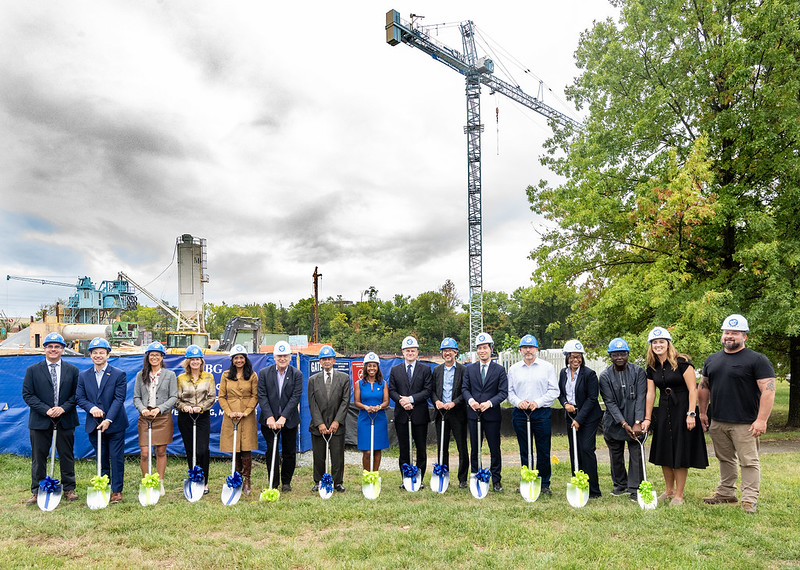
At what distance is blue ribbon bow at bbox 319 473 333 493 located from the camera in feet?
21.6

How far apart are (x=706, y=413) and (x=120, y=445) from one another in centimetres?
693

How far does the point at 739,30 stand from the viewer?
11.8 meters

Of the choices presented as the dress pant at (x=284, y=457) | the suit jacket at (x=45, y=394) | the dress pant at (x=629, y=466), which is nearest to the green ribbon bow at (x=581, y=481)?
the dress pant at (x=629, y=466)

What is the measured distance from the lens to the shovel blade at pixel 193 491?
6.35 meters

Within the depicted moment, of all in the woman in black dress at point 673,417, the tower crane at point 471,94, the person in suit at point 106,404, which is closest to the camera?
the woman in black dress at point 673,417

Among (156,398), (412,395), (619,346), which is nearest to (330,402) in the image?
(412,395)

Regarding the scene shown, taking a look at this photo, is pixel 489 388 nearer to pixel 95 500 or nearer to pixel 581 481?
pixel 581 481

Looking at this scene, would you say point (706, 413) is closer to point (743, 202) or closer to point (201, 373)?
point (201, 373)

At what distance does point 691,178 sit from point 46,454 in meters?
11.7

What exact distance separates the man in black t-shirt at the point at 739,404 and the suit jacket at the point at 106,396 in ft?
22.3

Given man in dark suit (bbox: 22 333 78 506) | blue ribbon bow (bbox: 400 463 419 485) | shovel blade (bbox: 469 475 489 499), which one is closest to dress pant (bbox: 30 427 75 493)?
man in dark suit (bbox: 22 333 78 506)

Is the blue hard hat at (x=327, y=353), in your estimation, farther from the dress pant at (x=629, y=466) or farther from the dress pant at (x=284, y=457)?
the dress pant at (x=629, y=466)

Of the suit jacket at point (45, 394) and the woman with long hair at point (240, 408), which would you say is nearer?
the suit jacket at point (45, 394)

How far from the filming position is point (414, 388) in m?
7.27
